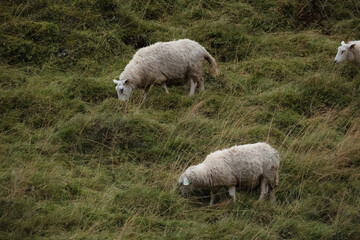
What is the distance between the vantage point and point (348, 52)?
1084cm

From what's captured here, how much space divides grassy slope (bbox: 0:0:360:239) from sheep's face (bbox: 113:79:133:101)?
0.27 meters

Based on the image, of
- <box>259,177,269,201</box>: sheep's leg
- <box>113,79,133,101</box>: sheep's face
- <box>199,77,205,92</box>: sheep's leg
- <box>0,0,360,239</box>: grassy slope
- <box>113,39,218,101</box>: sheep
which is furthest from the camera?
<box>199,77,205,92</box>: sheep's leg

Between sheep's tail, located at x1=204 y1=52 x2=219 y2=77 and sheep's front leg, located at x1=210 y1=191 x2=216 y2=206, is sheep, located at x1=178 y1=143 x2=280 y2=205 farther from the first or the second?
sheep's tail, located at x1=204 y1=52 x2=219 y2=77

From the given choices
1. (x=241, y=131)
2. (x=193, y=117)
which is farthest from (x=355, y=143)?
(x=193, y=117)

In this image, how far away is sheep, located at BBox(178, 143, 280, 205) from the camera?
23.6ft

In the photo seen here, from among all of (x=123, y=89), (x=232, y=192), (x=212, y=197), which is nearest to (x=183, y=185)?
(x=212, y=197)

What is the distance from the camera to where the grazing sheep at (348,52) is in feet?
35.4

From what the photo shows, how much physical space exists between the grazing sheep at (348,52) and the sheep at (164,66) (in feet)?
9.14

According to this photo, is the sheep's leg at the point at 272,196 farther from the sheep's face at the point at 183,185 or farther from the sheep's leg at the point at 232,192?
the sheep's face at the point at 183,185

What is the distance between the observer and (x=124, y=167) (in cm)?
790

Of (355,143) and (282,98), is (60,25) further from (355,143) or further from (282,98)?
(355,143)

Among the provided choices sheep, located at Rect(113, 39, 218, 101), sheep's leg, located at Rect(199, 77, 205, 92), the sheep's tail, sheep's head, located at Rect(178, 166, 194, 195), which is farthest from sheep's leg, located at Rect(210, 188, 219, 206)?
the sheep's tail

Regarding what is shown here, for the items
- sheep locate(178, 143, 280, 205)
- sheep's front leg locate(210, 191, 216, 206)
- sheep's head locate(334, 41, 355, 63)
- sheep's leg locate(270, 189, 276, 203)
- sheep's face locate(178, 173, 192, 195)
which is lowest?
sheep's front leg locate(210, 191, 216, 206)

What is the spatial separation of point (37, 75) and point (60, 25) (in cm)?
180
